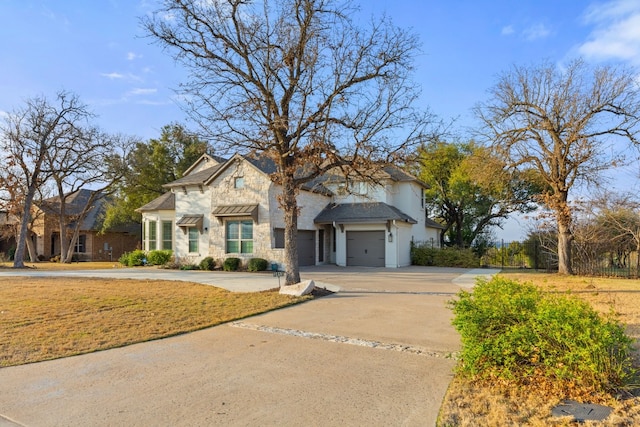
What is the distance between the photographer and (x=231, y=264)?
71.3 feet

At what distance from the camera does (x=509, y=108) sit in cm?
1972

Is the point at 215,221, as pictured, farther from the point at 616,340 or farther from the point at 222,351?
the point at 616,340

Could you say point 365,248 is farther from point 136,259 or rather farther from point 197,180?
point 136,259

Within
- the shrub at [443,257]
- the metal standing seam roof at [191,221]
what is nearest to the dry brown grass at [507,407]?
the metal standing seam roof at [191,221]

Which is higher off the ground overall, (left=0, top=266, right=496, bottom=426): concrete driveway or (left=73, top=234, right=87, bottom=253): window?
(left=73, top=234, right=87, bottom=253): window

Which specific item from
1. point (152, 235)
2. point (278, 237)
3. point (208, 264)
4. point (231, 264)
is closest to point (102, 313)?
point (231, 264)

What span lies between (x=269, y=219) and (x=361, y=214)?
6.05 metres

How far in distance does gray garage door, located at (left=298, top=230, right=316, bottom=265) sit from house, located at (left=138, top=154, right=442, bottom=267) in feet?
0.19

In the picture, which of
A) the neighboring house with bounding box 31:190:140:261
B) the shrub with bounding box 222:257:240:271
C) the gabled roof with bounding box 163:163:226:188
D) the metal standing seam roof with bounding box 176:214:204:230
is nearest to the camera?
the shrub with bounding box 222:257:240:271

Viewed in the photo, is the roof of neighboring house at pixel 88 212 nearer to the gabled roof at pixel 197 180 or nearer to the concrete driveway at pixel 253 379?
A: the gabled roof at pixel 197 180

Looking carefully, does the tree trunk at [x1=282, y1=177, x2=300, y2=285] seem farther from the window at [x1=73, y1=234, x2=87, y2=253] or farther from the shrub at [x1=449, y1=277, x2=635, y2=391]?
the window at [x1=73, y1=234, x2=87, y2=253]

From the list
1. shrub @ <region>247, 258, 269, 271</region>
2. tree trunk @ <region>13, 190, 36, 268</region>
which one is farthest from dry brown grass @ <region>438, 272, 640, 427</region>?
tree trunk @ <region>13, 190, 36, 268</region>

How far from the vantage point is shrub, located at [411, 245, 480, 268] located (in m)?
25.6

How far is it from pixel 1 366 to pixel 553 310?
7340 mm
